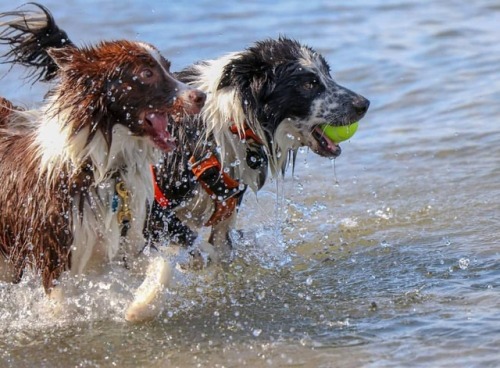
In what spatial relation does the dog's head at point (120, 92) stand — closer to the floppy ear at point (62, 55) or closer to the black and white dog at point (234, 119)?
the floppy ear at point (62, 55)

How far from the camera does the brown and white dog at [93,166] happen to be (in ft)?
16.1

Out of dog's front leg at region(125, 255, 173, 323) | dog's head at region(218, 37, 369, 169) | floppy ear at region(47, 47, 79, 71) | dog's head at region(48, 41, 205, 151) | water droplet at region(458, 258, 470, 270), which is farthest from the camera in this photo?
water droplet at region(458, 258, 470, 270)

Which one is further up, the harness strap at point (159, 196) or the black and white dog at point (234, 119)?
the black and white dog at point (234, 119)

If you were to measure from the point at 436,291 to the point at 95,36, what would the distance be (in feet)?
22.1

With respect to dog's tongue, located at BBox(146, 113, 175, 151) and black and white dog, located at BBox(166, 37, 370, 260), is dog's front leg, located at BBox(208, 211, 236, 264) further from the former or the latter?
A: dog's tongue, located at BBox(146, 113, 175, 151)

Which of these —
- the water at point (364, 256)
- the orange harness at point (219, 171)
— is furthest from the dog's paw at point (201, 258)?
the orange harness at point (219, 171)

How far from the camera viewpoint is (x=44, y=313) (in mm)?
5387

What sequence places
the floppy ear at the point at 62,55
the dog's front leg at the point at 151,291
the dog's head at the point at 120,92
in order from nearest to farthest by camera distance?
the dog's head at the point at 120,92 → the floppy ear at the point at 62,55 → the dog's front leg at the point at 151,291

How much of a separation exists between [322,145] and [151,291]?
55.5 inches

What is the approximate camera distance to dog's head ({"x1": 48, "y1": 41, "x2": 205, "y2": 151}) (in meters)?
4.88

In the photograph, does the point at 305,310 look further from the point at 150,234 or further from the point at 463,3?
the point at 463,3

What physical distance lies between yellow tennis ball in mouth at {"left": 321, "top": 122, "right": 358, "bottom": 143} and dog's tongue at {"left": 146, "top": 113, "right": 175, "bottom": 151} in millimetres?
1299

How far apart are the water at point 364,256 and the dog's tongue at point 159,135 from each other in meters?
0.89

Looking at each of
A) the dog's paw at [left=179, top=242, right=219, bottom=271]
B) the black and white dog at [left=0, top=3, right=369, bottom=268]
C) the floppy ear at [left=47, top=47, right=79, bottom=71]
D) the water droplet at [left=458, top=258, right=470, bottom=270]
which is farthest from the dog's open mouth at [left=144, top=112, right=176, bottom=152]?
the water droplet at [left=458, top=258, right=470, bottom=270]
